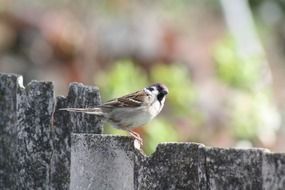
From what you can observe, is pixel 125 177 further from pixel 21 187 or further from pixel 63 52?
pixel 63 52

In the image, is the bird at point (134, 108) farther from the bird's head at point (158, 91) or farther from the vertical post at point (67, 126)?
the vertical post at point (67, 126)

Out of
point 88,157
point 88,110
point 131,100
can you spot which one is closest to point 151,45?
point 131,100

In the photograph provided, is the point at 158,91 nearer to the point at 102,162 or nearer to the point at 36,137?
the point at 36,137

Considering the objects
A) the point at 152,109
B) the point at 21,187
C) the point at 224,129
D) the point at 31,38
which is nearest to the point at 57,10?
the point at 31,38

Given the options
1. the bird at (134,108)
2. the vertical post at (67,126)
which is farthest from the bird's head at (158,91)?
the vertical post at (67,126)

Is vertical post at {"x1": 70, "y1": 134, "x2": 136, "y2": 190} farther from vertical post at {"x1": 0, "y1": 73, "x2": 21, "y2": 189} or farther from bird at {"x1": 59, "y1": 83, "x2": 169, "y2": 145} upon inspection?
bird at {"x1": 59, "y1": 83, "x2": 169, "y2": 145}

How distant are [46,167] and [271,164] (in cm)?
175

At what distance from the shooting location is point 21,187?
4.99 m

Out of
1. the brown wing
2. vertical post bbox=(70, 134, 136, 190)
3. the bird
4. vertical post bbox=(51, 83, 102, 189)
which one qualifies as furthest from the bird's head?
vertical post bbox=(70, 134, 136, 190)

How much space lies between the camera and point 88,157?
4.45m

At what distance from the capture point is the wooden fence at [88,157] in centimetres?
352

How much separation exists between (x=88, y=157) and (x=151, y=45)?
26.3ft

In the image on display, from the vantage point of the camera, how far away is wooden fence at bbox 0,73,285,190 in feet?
11.6

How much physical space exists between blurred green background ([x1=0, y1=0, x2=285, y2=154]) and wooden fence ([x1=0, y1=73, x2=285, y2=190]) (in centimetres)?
358
